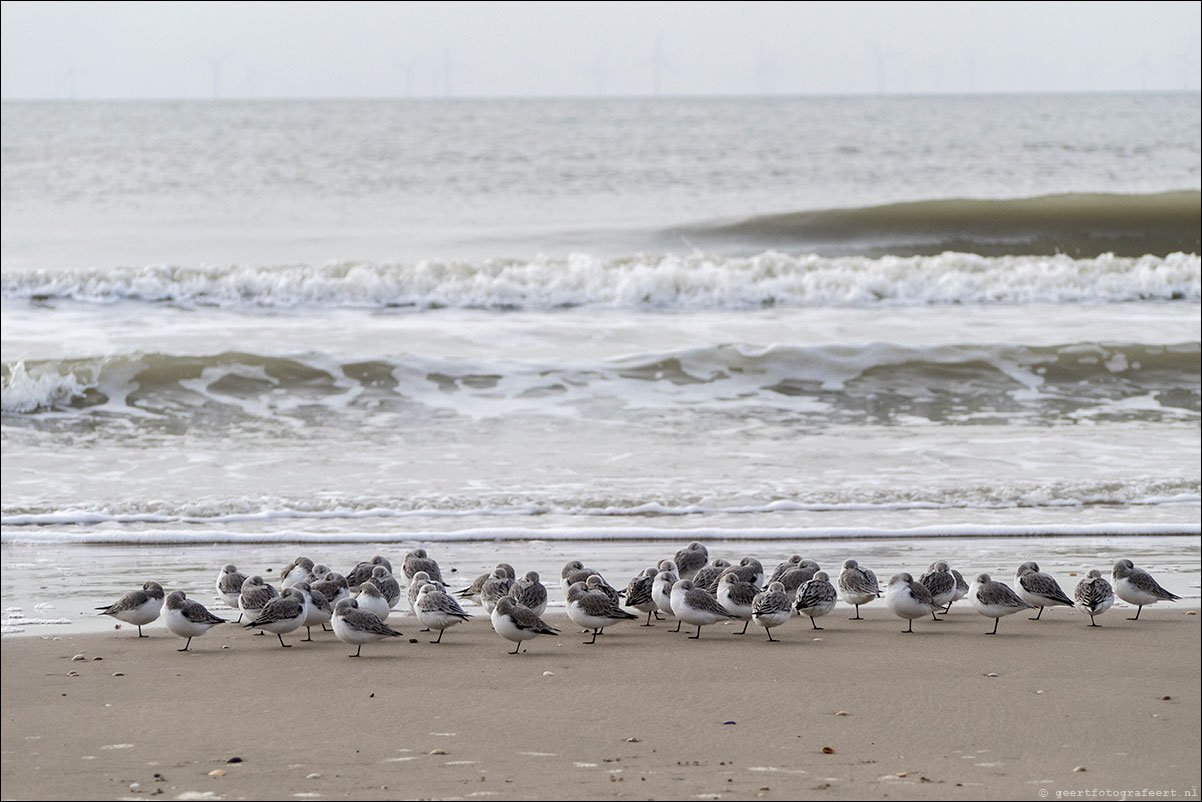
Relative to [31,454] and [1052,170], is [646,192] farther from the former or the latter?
[31,454]

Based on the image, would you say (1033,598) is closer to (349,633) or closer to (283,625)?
(349,633)

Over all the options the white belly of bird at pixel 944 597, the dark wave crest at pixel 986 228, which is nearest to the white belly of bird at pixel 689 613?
the white belly of bird at pixel 944 597

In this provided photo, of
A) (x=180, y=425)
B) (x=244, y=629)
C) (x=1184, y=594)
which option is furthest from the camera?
(x=180, y=425)

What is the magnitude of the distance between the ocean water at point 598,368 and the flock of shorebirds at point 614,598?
3.49 ft

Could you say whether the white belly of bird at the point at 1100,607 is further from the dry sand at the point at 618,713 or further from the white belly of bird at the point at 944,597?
the white belly of bird at the point at 944,597

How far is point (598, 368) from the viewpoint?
16938 millimetres

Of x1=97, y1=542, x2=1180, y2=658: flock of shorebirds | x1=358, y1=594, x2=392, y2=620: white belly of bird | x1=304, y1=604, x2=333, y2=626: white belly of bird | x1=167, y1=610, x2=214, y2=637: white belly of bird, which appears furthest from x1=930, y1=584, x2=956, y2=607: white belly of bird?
x1=167, y1=610, x2=214, y2=637: white belly of bird

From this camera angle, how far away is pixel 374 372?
668 inches

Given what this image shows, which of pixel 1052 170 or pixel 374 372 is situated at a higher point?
pixel 1052 170

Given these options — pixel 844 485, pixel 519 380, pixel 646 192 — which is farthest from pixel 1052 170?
pixel 844 485

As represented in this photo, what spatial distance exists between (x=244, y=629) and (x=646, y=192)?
32312mm

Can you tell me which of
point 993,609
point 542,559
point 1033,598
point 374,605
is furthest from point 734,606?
point 542,559

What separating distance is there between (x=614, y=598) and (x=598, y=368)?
941 cm

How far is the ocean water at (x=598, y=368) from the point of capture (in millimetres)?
10570
